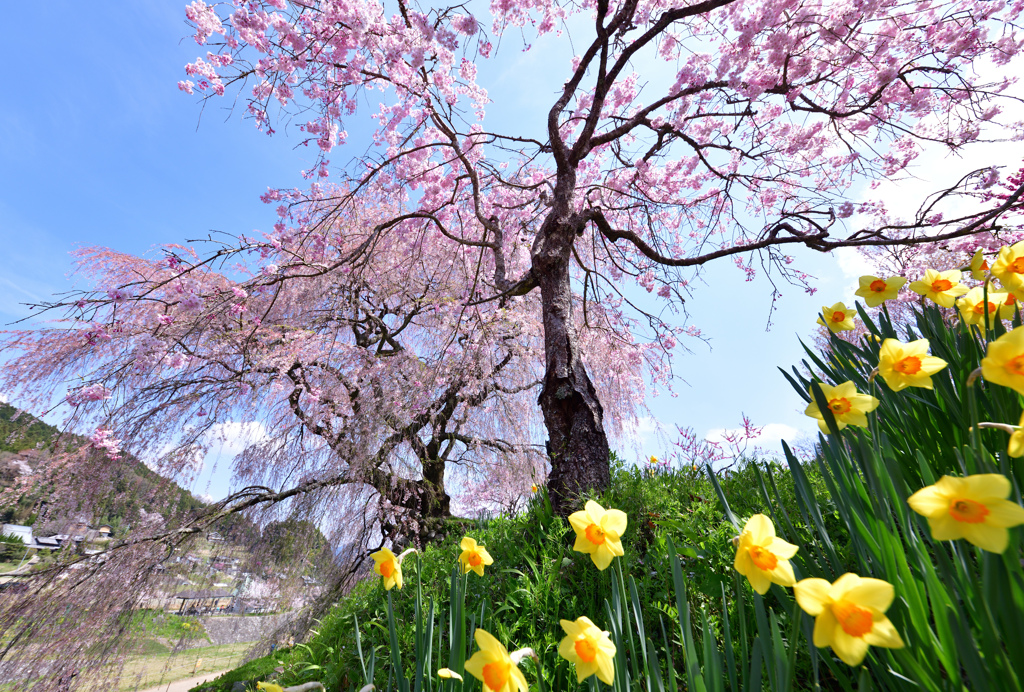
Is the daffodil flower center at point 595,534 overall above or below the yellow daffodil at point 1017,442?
below

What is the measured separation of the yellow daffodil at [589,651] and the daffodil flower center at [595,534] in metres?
0.14

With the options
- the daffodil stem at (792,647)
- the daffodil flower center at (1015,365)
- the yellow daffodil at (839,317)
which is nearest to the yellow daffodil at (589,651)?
the daffodil stem at (792,647)

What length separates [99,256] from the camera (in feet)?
18.6

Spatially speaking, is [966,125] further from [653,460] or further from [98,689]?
[98,689]

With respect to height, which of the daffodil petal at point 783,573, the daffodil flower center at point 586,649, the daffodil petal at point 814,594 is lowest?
the daffodil flower center at point 586,649

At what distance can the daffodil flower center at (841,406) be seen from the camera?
0.91 metres

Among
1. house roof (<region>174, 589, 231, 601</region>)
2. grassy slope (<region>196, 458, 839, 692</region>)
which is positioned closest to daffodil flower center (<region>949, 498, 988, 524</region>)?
grassy slope (<region>196, 458, 839, 692</region>)

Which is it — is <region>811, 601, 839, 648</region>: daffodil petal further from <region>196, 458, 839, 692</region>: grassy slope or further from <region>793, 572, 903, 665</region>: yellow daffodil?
<region>196, 458, 839, 692</region>: grassy slope

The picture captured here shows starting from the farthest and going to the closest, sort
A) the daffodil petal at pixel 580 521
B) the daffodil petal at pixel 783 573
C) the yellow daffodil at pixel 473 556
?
1. the yellow daffodil at pixel 473 556
2. the daffodil petal at pixel 580 521
3. the daffodil petal at pixel 783 573

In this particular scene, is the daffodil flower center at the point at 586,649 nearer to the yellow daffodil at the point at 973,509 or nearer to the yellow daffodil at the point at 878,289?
the yellow daffodil at the point at 973,509

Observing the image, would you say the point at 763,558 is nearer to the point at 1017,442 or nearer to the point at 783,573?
the point at 783,573

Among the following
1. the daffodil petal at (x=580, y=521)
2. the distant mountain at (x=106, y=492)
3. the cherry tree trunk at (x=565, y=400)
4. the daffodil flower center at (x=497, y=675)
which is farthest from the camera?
the distant mountain at (x=106, y=492)

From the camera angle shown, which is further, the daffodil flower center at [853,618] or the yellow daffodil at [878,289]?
the yellow daffodil at [878,289]

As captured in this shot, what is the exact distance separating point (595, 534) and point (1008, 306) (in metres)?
1.69
